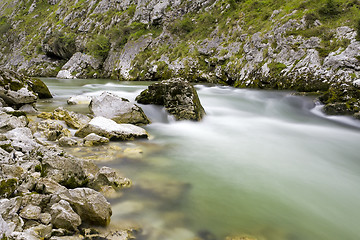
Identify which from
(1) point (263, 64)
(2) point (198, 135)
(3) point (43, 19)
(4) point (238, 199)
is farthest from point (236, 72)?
(3) point (43, 19)

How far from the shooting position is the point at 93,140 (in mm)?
5789

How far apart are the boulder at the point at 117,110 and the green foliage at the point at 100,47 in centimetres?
3028

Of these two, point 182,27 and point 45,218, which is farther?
point 182,27

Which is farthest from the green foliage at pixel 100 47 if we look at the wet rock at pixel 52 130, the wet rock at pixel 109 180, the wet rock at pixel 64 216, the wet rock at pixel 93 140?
the wet rock at pixel 64 216

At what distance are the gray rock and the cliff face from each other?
11.3 meters

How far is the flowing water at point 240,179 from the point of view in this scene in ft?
10.4

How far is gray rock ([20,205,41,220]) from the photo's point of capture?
7.81 ft

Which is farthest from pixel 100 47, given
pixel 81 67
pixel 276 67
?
pixel 276 67

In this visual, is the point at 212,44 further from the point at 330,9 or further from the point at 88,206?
the point at 88,206

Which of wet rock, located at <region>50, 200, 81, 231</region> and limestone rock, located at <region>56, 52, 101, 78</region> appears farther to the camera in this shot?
limestone rock, located at <region>56, 52, 101, 78</region>

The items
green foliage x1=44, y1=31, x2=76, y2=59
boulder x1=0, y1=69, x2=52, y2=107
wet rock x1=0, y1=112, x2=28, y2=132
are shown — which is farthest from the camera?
green foliage x1=44, y1=31, x2=76, y2=59

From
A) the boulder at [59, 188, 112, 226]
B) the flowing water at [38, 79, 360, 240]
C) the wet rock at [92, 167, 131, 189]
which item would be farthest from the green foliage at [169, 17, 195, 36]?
the boulder at [59, 188, 112, 226]

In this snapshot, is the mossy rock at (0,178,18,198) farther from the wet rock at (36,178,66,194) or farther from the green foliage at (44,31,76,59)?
the green foliage at (44,31,76,59)

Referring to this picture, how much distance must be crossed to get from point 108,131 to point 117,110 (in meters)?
2.04
